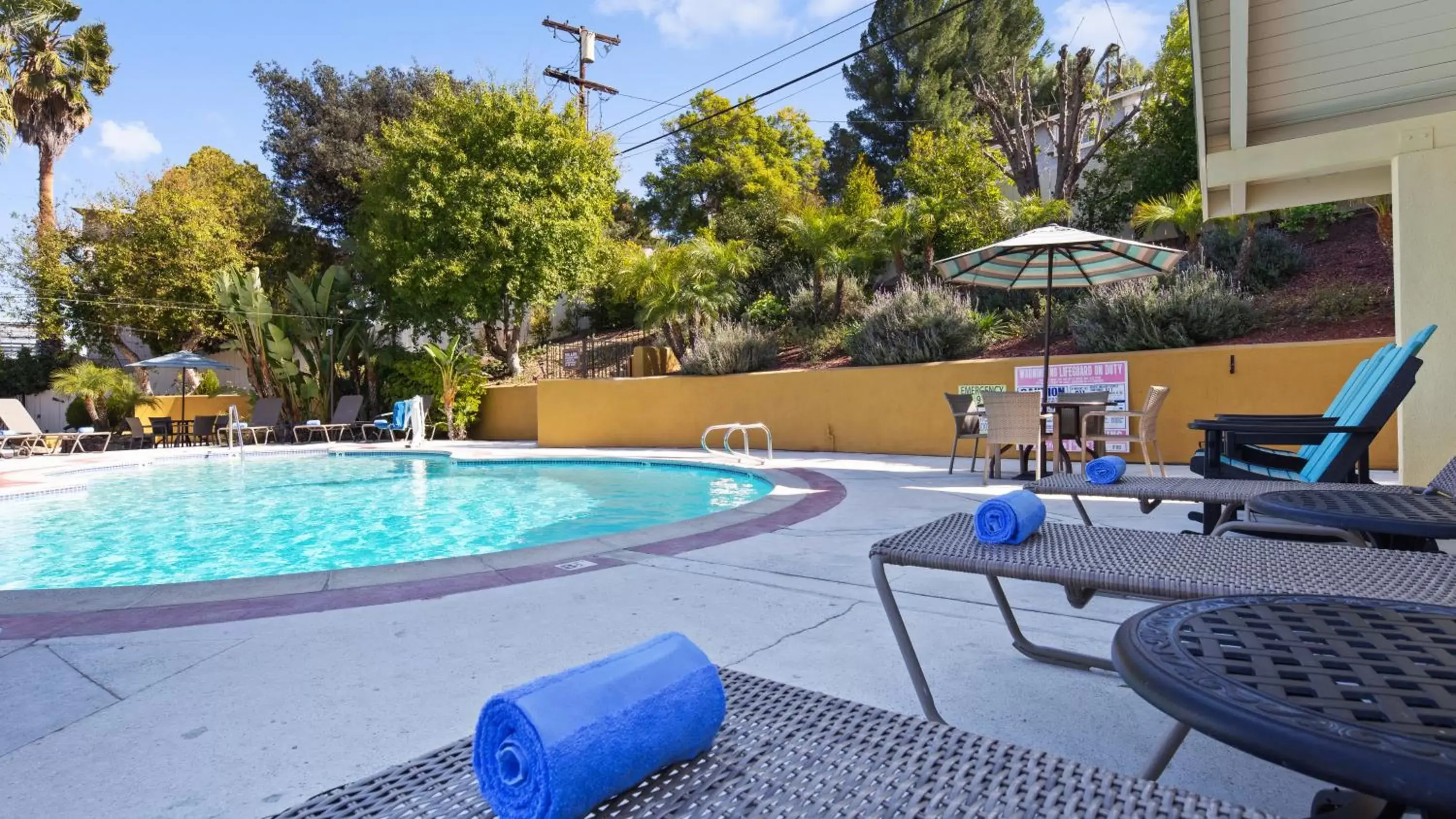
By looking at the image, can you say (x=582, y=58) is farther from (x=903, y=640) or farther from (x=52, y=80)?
(x=903, y=640)

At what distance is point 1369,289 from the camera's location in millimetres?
8555

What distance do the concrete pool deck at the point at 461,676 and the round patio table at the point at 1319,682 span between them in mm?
713

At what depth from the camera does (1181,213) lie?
10266 mm

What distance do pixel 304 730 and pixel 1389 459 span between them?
8.81 meters

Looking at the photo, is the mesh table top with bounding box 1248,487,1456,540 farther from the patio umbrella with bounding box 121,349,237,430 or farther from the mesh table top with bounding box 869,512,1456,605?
the patio umbrella with bounding box 121,349,237,430

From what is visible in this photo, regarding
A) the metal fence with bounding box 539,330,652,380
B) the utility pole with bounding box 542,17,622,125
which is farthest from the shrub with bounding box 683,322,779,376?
the utility pole with bounding box 542,17,622,125

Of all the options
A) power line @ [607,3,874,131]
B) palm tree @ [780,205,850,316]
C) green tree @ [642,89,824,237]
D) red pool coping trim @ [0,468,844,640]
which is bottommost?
red pool coping trim @ [0,468,844,640]

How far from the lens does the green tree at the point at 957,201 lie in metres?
13.1

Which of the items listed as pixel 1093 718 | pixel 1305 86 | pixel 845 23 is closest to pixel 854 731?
pixel 1093 718

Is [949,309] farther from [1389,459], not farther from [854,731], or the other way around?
[854,731]

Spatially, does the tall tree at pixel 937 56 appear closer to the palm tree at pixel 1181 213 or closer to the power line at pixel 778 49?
the power line at pixel 778 49

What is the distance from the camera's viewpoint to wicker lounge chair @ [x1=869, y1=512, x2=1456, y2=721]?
1.34m

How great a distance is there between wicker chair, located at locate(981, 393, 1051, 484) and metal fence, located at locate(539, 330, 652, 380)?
909 centimetres

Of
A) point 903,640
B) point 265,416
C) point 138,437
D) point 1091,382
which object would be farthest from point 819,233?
point 138,437
